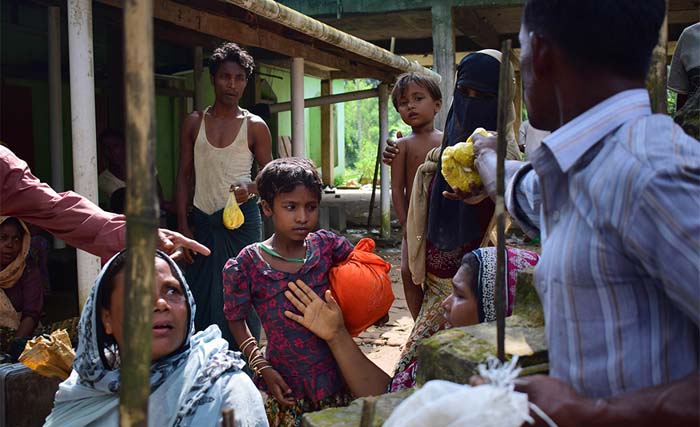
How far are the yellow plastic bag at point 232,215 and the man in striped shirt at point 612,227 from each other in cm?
315

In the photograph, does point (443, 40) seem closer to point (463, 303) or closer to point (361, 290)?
point (361, 290)

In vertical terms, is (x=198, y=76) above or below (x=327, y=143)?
above

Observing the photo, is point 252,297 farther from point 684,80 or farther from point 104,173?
point 104,173

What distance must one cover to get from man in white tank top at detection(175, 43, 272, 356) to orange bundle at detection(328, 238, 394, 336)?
1604mm

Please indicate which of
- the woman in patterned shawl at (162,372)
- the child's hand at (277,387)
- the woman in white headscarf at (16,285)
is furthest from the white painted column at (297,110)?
the woman in patterned shawl at (162,372)

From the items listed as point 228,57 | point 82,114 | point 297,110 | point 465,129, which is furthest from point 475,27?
point 465,129

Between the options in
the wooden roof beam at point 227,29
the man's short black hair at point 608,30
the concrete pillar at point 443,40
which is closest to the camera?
the man's short black hair at point 608,30

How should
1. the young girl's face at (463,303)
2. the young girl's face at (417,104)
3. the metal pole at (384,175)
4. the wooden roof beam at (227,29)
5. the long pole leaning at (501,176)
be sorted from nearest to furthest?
the long pole leaning at (501,176) < the young girl's face at (463,303) < the young girl's face at (417,104) < the wooden roof beam at (227,29) < the metal pole at (384,175)

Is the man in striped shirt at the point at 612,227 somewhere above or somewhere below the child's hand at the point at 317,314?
above

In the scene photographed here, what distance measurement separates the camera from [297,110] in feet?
24.3

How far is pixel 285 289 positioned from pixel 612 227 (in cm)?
190

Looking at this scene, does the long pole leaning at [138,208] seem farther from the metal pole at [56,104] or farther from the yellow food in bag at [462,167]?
the metal pole at [56,104]

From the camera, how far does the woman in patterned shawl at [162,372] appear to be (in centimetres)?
225

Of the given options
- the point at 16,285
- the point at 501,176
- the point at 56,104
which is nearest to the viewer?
the point at 501,176
